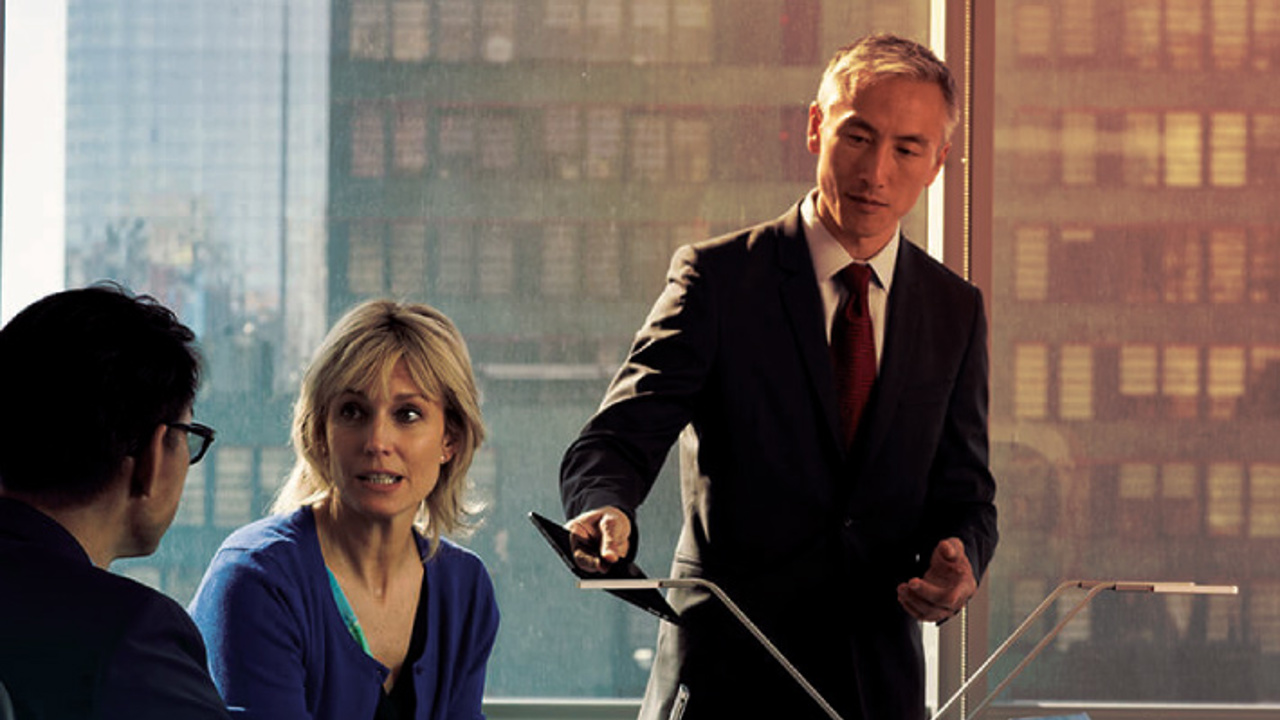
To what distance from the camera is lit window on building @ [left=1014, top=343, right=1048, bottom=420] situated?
3283mm

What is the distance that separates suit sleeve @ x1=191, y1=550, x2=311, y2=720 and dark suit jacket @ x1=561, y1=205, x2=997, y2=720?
0.48m

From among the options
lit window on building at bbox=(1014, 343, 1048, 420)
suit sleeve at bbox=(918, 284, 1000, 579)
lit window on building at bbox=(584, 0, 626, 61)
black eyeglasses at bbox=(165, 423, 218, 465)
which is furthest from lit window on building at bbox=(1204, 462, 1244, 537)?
black eyeglasses at bbox=(165, 423, 218, 465)

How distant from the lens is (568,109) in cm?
325

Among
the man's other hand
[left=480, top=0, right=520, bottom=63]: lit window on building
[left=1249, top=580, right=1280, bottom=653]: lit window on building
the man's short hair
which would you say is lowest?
[left=1249, top=580, right=1280, bottom=653]: lit window on building

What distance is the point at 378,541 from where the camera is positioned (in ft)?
7.46

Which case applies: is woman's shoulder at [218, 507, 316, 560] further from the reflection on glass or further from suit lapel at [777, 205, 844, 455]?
the reflection on glass

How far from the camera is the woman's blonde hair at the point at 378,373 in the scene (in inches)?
89.9

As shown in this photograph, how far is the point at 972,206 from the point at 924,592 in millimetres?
1617

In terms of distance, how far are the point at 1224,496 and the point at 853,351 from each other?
65.2 inches

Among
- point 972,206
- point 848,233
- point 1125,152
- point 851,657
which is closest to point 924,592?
point 851,657

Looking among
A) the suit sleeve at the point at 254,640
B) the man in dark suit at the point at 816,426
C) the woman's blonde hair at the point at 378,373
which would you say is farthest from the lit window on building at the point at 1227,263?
the suit sleeve at the point at 254,640

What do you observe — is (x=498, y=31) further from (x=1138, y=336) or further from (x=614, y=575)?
(x=614, y=575)

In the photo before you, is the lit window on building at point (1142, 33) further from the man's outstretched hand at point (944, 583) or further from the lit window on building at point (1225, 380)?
the man's outstretched hand at point (944, 583)

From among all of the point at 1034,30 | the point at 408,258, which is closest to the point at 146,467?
the point at 408,258
